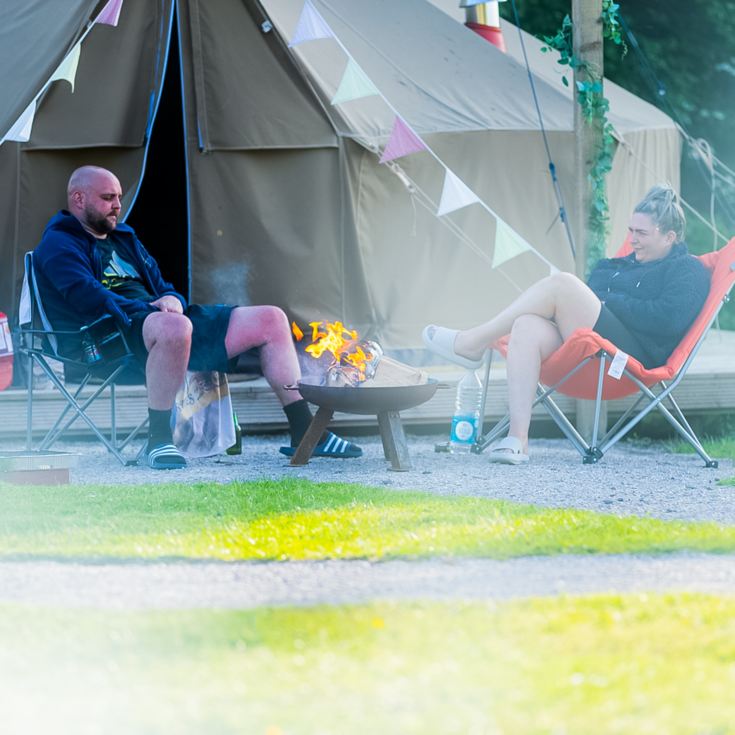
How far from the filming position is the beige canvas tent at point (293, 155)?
6.14 m

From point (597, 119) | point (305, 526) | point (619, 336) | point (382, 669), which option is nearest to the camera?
point (382, 669)

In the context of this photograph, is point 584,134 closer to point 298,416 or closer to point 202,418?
point 298,416

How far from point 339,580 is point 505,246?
3076mm

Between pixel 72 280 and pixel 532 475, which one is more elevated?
pixel 72 280

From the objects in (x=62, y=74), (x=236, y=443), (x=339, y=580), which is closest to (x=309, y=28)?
(x=62, y=74)

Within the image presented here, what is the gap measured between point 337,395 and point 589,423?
4.32 ft

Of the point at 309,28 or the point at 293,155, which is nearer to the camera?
the point at 309,28

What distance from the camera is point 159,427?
4.88 m

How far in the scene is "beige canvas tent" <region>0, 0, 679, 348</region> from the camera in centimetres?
614

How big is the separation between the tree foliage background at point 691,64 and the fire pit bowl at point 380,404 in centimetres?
564

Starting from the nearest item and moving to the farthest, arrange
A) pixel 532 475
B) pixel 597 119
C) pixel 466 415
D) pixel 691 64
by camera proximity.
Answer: pixel 532 475, pixel 466 415, pixel 597 119, pixel 691 64

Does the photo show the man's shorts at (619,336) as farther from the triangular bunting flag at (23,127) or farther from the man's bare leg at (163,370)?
the triangular bunting flag at (23,127)

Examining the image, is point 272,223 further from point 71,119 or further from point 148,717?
point 148,717

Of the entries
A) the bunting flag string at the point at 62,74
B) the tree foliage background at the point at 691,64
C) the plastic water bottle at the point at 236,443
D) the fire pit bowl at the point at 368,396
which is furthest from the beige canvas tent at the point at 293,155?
the tree foliage background at the point at 691,64
